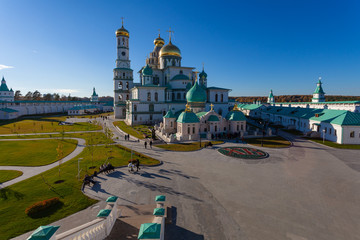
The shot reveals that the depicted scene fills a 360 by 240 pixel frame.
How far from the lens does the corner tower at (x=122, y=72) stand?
65688mm

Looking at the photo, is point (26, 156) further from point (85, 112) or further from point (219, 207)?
point (85, 112)

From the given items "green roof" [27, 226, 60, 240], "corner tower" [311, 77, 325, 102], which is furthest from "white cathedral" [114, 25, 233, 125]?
"corner tower" [311, 77, 325, 102]

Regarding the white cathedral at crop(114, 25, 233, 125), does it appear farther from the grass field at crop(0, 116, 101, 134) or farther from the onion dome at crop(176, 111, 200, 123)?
the grass field at crop(0, 116, 101, 134)

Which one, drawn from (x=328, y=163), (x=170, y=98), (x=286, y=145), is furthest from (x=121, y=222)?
(x=170, y=98)

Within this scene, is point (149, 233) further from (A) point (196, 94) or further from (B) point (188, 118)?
(A) point (196, 94)

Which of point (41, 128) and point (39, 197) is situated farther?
point (41, 128)

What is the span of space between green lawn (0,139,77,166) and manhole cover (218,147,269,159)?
23.2 m

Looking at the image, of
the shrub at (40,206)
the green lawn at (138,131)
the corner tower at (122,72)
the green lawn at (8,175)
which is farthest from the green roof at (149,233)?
the corner tower at (122,72)

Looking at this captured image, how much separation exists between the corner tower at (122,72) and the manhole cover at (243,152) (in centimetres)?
5017

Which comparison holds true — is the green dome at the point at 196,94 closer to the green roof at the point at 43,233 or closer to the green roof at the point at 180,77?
the green roof at the point at 180,77

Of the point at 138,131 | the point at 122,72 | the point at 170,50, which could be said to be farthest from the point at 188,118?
the point at 122,72

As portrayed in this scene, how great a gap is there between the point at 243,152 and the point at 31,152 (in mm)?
31059

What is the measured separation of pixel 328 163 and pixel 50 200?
29.0 meters

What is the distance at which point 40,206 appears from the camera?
12.3 metres
